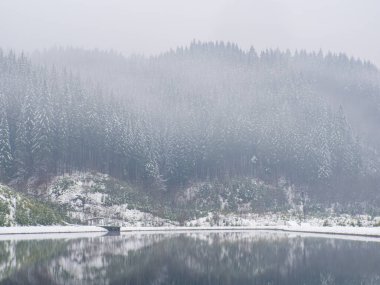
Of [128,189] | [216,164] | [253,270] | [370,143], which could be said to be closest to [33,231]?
[128,189]

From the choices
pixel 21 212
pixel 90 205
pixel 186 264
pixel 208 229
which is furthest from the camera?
pixel 90 205

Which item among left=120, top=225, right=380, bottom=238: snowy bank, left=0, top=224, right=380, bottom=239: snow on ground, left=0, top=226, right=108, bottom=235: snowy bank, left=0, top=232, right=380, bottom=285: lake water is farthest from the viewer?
left=120, top=225, right=380, bottom=238: snowy bank

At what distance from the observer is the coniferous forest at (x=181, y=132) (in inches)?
4673

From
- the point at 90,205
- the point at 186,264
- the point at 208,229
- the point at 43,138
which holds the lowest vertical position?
the point at 208,229

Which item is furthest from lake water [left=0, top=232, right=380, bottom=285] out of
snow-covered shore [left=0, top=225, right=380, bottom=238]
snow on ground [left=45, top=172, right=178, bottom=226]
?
snow on ground [left=45, top=172, right=178, bottom=226]

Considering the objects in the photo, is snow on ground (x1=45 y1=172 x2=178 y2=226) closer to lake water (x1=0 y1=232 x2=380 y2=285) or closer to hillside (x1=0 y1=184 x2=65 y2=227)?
hillside (x1=0 y1=184 x2=65 y2=227)

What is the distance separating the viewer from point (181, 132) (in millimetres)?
148500

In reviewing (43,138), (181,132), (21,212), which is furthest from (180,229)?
(181,132)

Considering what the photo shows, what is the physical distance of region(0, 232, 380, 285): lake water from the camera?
3152cm

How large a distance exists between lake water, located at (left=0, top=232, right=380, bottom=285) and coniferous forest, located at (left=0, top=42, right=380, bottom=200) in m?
68.6

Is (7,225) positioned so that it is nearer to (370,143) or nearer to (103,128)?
(103,128)

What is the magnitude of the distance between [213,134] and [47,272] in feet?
389

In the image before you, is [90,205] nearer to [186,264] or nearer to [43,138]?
[43,138]

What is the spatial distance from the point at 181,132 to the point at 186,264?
110m
